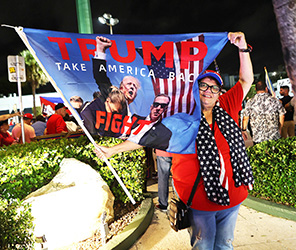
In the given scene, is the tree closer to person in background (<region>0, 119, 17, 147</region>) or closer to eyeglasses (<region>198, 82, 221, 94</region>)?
eyeglasses (<region>198, 82, 221, 94</region>)

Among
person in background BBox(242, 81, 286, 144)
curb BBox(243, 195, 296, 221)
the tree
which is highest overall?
the tree

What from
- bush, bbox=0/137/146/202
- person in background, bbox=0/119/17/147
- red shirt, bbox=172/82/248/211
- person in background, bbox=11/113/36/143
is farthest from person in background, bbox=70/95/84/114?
person in background, bbox=0/119/17/147

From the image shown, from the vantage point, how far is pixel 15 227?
279 cm

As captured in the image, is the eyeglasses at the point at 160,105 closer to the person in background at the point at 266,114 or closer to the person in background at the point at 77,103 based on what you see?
the person in background at the point at 77,103

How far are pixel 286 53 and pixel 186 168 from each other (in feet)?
8.36

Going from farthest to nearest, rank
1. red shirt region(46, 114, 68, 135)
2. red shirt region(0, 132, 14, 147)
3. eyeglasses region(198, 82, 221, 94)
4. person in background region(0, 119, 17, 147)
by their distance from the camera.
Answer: red shirt region(46, 114, 68, 135)
red shirt region(0, 132, 14, 147)
person in background region(0, 119, 17, 147)
eyeglasses region(198, 82, 221, 94)

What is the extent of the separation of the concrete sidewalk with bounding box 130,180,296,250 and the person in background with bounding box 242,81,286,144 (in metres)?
1.77

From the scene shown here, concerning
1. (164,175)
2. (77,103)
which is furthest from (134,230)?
(77,103)

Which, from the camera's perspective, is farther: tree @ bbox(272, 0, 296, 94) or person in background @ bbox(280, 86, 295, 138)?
person in background @ bbox(280, 86, 295, 138)

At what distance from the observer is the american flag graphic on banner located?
268 centimetres

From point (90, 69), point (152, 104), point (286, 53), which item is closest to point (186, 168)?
point (152, 104)

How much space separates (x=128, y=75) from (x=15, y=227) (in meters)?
1.97

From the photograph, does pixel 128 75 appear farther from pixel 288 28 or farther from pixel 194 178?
A: pixel 288 28

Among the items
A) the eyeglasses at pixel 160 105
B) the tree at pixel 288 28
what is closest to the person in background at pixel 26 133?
the eyeglasses at pixel 160 105
